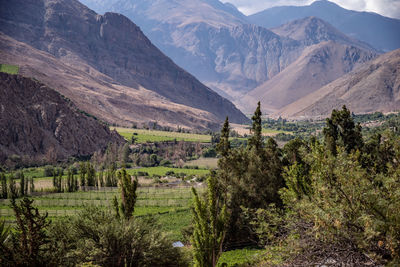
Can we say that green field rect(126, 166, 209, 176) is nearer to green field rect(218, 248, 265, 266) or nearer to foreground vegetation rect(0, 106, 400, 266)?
foreground vegetation rect(0, 106, 400, 266)

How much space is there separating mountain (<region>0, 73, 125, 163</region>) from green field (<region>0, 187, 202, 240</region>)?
3480cm

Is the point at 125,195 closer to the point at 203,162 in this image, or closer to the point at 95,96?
the point at 203,162

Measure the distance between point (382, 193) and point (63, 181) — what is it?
60.8 metres

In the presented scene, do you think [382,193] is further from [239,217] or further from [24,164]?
[24,164]

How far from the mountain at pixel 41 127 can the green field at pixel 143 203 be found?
34.8 metres

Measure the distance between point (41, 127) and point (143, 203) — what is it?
186 feet

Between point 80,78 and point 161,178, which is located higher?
point 80,78

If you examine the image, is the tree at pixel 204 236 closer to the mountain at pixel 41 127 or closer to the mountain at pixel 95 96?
the mountain at pixel 41 127

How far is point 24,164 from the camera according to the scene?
84.1 metres

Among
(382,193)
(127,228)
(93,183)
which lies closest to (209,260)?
(127,228)

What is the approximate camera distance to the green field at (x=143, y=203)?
46.4 metres

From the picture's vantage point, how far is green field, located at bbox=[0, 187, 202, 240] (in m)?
46.4

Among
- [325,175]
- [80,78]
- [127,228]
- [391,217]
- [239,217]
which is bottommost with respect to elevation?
[239,217]

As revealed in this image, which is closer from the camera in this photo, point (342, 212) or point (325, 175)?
point (342, 212)
